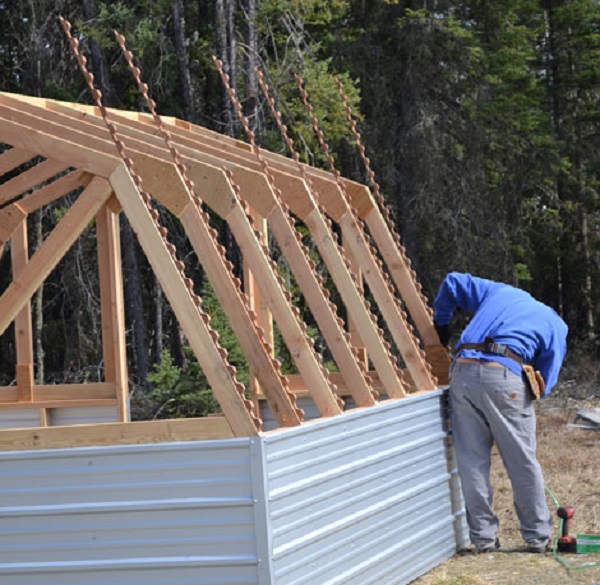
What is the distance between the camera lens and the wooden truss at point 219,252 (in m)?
5.35

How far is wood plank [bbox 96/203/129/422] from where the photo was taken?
288 inches

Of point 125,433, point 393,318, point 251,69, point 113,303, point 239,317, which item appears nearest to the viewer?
point 125,433

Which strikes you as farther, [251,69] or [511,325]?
[251,69]

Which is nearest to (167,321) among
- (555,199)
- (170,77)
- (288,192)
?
(170,77)

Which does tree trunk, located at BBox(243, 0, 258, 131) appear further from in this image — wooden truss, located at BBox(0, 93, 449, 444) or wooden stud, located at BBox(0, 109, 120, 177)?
wooden stud, located at BBox(0, 109, 120, 177)

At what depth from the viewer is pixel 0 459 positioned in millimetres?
5066

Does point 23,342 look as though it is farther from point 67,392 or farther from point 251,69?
point 251,69

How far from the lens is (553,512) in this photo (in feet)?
26.5

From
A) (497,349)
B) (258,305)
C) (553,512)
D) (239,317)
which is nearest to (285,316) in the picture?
(239,317)

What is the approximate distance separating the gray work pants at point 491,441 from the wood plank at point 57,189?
2.91 metres

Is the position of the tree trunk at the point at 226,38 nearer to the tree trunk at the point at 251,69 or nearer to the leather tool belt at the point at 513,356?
the tree trunk at the point at 251,69

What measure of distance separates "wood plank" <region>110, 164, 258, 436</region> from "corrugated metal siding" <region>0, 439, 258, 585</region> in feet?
0.66

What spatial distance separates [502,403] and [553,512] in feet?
5.86

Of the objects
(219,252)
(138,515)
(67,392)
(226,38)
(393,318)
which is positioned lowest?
(138,515)
